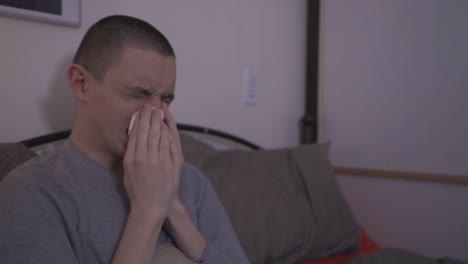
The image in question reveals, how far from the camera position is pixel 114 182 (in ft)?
2.51

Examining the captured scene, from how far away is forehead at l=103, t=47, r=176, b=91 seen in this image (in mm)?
779

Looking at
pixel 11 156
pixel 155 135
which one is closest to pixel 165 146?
pixel 155 135

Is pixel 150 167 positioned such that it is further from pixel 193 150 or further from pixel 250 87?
pixel 250 87

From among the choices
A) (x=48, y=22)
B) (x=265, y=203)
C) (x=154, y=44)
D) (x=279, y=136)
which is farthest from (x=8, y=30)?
(x=279, y=136)

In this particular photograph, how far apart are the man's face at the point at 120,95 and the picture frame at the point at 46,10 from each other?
0.41 metres

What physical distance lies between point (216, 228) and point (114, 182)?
0.26 meters

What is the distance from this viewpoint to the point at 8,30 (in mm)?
1019

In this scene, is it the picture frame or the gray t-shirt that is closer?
the gray t-shirt

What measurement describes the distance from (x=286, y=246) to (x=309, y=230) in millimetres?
129

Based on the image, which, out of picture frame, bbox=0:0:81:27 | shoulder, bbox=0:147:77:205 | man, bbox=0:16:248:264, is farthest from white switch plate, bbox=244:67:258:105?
shoulder, bbox=0:147:77:205

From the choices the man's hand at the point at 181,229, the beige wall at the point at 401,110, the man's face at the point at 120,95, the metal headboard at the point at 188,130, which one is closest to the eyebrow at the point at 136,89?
the man's face at the point at 120,95

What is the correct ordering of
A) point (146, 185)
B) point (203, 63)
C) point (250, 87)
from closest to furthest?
point (146, 185)
point (203, 63)
point (250, 87)

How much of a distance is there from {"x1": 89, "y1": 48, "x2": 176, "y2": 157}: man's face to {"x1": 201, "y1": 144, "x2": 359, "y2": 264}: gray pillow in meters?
0.49

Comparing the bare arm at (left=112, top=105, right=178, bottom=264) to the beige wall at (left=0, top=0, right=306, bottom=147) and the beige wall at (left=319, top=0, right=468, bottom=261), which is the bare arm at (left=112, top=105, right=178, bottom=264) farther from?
the beige wall at (left=319, top=0, right=468, bottom=261)
